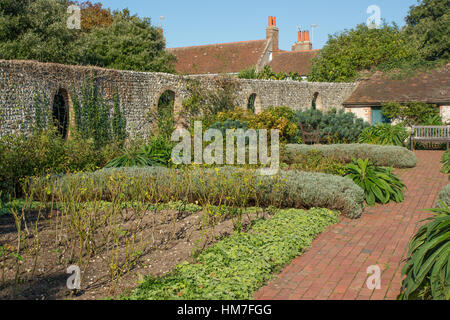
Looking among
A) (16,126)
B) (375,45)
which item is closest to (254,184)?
(16,126)

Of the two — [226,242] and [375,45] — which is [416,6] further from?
[226,242]

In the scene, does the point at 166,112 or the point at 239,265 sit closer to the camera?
the point at 239,265

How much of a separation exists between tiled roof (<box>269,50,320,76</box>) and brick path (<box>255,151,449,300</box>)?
2783 centimetres

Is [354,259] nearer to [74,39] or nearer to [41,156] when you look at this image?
[41,156]

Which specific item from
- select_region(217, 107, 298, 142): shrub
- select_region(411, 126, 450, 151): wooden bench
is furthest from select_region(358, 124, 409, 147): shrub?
select_region(217, 107, 298, 142): shrub

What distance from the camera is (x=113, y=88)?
1316cm

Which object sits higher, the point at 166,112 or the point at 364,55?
the point at 364,55

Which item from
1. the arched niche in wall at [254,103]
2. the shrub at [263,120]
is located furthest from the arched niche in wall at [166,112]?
the arched niche in wall at [254,103]

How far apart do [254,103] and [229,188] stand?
12.3 metres

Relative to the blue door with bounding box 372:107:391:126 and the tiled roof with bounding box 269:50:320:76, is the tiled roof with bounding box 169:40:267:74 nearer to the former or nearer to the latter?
the tiled roof with bounding box 269:50:320:76

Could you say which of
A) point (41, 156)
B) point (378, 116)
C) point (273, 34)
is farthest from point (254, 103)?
point (273, 34)

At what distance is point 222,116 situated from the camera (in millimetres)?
14328

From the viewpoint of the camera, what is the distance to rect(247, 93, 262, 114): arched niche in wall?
1920 cm

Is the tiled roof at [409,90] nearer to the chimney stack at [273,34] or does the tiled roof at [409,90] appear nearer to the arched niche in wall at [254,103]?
the arched niche in wall at [254,103]
